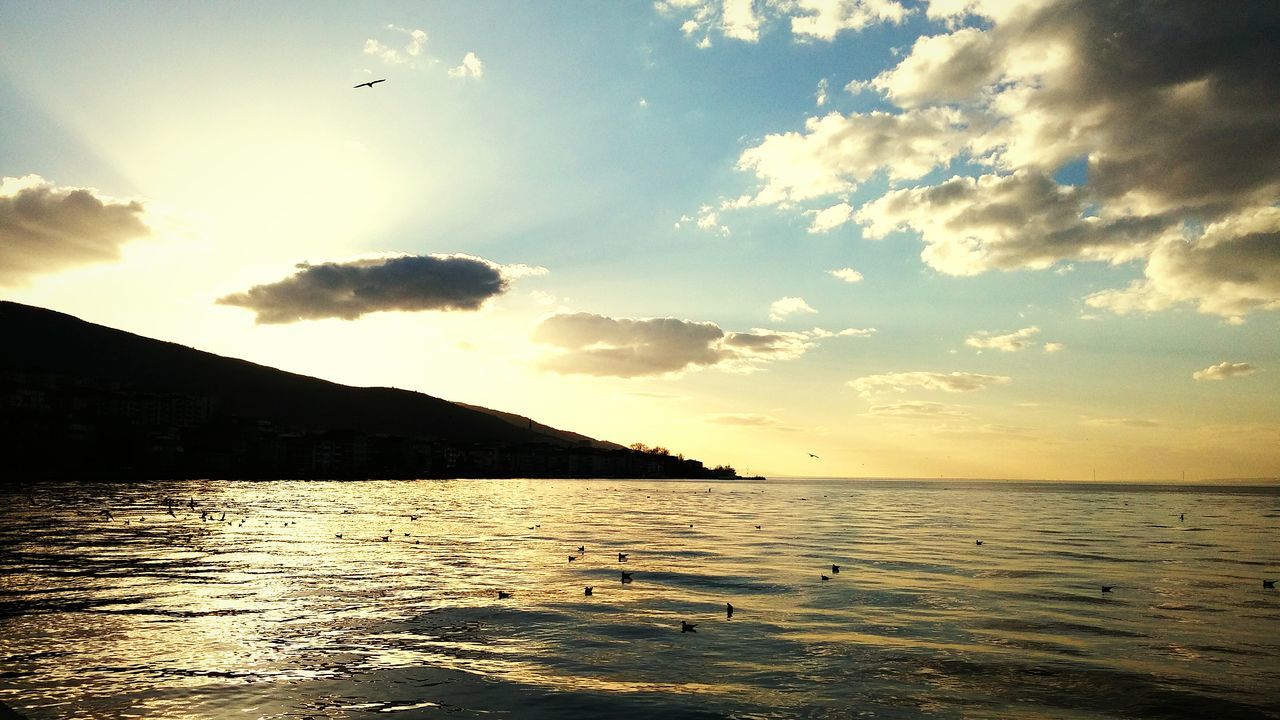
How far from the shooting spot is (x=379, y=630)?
21.6m

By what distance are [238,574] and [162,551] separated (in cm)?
1115

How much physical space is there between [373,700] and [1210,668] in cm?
2011

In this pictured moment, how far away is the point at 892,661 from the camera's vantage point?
19438 mm

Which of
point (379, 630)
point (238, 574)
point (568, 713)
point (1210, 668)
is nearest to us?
point (568, 713)

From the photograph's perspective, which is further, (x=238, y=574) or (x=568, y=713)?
(x=238, y=574)

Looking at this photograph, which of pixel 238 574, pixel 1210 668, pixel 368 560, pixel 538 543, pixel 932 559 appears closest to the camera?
pixel 1210 668

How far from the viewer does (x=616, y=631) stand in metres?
22.6

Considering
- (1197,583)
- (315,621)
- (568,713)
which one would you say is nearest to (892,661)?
(568,713)

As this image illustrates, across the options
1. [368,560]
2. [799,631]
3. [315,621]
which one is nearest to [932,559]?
[799,631]

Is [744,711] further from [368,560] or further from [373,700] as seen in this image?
[368,560]

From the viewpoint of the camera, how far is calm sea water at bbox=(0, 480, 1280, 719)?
15852 mm

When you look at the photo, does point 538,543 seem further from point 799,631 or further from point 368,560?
point 799,631

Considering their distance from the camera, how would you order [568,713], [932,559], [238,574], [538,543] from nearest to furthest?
[568,713]
[238,574]
[932,559]
[538,543]

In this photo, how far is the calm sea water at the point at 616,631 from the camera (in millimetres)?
15852
